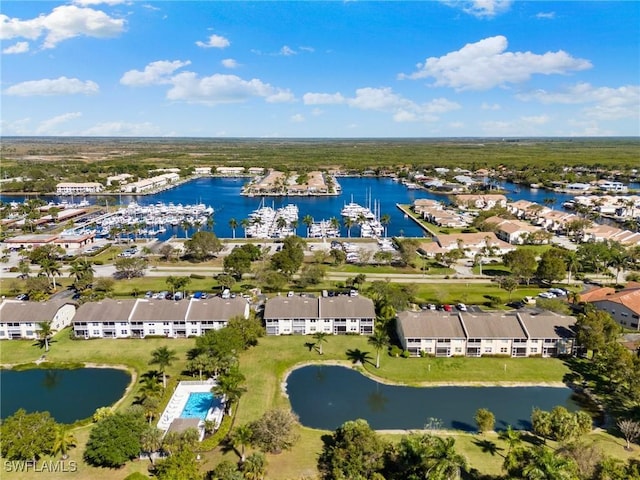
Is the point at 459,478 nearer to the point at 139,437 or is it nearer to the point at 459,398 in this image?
the point at 459,398

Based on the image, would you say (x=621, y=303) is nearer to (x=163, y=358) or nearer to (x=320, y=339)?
(x=320, y=339)

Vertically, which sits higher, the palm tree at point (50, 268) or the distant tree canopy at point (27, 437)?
the palm tree at point (50, 268)

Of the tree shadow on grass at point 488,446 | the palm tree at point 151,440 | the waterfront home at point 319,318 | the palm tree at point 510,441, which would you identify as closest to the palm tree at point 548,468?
the palm tree at point 510,441

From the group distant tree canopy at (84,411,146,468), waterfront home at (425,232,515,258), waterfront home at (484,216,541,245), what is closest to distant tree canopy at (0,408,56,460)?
distant tree canopy at (84,411,146,468)

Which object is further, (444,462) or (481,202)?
(481,202)

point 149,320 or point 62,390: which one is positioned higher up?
point 149,320

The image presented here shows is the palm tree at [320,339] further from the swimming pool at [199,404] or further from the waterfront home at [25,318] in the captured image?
the waterfront home at [25,318]

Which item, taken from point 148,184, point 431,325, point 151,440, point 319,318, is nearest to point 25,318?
point 151,440

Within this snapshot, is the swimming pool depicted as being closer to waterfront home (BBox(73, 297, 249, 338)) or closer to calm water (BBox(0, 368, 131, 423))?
calm water (BBox(0, 368, 131, 423))
